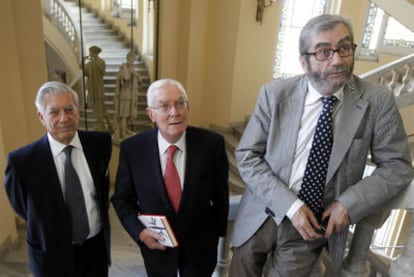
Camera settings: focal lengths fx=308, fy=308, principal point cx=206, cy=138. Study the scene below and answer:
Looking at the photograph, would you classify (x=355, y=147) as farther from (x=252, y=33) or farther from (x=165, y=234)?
(x=252, y=33)

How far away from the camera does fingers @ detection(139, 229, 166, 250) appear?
1298 mm

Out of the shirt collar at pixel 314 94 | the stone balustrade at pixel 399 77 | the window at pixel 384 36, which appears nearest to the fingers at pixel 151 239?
the shirt collar at pixel 314 94

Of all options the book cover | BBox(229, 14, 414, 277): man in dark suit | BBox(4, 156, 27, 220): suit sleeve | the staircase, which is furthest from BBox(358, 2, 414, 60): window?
BBox(4, 156, 27, 220): suit sleeve

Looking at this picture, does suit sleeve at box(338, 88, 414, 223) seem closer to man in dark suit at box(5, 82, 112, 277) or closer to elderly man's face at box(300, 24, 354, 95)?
elderly man's face at box(300, 24, 354, 95)

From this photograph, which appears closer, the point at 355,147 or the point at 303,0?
the point at 355,147

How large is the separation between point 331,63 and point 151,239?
3.21 ft

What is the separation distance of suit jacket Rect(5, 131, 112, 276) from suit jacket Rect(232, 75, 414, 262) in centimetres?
71

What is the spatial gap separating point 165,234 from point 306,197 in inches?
22.8

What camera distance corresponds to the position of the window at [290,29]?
6.25 meters

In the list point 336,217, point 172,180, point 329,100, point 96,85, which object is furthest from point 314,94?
point 96,85

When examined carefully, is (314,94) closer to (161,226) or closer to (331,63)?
(331,63)

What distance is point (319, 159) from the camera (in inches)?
43.2

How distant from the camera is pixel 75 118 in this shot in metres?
1.28

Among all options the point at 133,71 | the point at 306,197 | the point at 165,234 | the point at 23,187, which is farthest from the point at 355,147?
the point at 133,71
